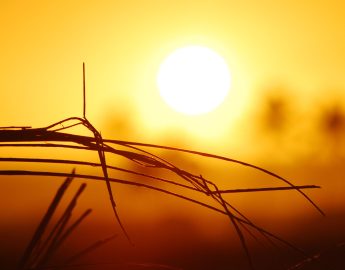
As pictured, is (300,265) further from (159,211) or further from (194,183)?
(159,211)

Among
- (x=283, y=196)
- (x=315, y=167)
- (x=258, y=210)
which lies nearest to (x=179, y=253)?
(x=315, y=167)

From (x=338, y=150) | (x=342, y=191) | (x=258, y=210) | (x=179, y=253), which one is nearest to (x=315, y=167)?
(x=342, y=191)

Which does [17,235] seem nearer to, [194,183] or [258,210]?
[258,210]

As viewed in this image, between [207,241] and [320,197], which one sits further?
[320,197]

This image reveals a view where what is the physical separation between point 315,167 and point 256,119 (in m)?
10.3

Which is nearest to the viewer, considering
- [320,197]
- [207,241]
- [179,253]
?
[179,253]

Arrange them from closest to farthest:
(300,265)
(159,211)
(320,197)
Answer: (300,265) < (159,211) < (320,197)

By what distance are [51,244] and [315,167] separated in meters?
41.0

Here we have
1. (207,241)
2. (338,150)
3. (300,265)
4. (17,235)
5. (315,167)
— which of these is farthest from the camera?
(315,167)

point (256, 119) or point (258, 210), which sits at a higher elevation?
point (256, 119)

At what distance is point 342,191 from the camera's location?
41.5 metres

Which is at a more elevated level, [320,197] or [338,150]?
[338,150]

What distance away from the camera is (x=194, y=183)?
806 millimetres

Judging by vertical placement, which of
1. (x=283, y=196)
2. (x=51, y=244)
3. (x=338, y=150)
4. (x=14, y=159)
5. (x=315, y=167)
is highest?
(x=14, y=159)
